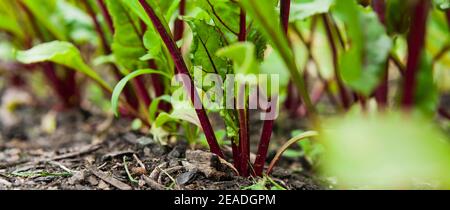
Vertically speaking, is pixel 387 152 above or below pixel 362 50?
below

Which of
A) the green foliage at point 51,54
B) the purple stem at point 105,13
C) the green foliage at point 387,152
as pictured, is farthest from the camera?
the purple stem at point 105,13

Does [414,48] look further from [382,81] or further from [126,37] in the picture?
[126,37]

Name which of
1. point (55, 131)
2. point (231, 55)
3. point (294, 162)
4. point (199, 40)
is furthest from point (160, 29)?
point (55, 131)

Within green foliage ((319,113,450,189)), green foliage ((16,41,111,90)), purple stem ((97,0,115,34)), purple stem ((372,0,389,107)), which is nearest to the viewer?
green foliage ((319,113,450,189))

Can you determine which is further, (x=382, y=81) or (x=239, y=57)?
(x=382, y=81)

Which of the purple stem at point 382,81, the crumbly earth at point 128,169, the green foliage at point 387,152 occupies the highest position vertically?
the purple stem at point 382,81

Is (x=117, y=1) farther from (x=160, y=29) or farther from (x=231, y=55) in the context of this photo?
(x=231, y=55)

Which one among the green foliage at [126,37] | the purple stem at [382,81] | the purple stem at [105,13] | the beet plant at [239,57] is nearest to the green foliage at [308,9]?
the beet plant at [239,57]

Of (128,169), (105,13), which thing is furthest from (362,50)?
(105,13)

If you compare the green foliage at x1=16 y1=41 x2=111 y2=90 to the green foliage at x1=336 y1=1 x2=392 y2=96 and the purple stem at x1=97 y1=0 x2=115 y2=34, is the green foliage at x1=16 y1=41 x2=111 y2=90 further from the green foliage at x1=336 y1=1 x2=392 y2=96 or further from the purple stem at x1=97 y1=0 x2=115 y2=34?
the green foliage at x1=336 y1=1 x2=392 y2=96

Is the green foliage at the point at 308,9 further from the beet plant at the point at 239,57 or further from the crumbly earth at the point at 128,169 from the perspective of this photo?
the crumbly earth at the point at 128,169

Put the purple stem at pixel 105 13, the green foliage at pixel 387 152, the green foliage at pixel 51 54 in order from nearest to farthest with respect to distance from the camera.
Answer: the green foliage at pixel 387 152 < the green foliage at pixel 51 54 < the purple stem at pixel 105 13

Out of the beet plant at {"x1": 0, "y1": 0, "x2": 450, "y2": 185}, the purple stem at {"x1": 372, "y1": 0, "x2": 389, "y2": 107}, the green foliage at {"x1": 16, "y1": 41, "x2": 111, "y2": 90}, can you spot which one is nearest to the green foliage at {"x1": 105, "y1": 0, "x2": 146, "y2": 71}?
the beet plant at {"x1": 0, "y1": 0, "x2": 450, "y2": 185}
